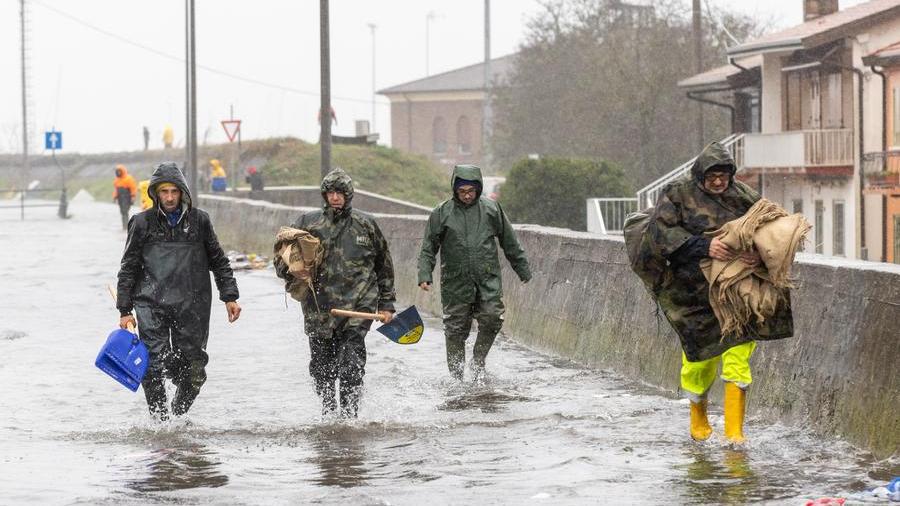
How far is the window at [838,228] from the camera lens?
42078 mm

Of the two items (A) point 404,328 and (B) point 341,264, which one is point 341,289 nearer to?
(B) point 341,264

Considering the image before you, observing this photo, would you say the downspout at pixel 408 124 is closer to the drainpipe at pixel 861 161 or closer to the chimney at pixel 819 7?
the chimney at pixel 819 7

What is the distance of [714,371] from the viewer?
378 inches

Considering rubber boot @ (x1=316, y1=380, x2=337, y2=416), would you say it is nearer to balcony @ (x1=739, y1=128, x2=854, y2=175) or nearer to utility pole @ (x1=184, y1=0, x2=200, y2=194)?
balcony @ (x1=739, y1=128, x2=854, y2=175)

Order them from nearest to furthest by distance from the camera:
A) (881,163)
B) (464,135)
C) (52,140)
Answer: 1. (881,163)
2. (52,140)
3. (464,135)

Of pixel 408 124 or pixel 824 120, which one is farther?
pixel 408 124

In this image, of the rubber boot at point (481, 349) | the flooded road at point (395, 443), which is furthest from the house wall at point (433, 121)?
the rubber boot at point (481, 349)

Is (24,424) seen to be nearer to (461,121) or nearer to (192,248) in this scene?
(192,248)

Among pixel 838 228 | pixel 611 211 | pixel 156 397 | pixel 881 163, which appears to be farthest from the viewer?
pixel 611 211

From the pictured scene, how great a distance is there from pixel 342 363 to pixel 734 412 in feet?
9.00

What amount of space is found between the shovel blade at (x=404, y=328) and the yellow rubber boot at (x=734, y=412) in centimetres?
292

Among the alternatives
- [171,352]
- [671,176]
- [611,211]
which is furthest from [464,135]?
[171,352]

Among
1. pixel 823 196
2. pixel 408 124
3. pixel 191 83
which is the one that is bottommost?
pixel 823 196

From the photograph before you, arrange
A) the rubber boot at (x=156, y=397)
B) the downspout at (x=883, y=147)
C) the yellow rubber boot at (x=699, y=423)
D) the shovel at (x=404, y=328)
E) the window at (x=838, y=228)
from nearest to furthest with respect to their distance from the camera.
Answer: the yellow rubber boot at (x=699, y=423), the rubber boot at (x=156, y=397), the shovel at (x=404, y=328), the downspout at (x=883, y=147), the window at (x=838, y=228)
